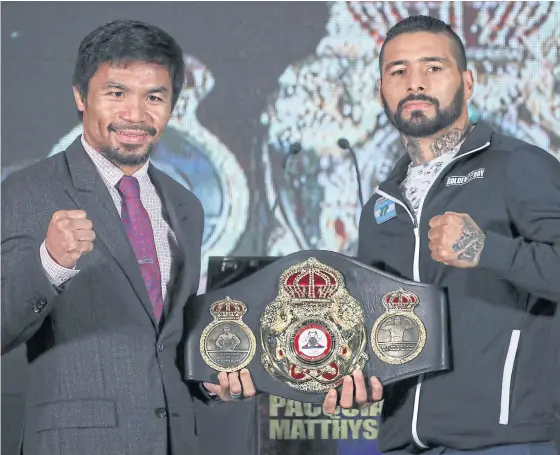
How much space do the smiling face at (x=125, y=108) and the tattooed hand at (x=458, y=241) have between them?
824 mm

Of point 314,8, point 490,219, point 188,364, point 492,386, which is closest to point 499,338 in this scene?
point 492,386

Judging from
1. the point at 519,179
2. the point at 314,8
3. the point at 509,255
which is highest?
the point at 314,8

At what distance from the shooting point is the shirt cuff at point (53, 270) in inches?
76.5

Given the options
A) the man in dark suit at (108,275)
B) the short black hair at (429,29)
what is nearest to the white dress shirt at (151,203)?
the man in dark suit at (108,275)

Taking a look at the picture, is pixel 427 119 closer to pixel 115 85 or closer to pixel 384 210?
pixel 384 210

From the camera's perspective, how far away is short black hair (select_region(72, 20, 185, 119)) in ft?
7.61

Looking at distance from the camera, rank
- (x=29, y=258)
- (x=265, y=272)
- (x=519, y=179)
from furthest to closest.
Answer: (x=265, y=272)
(x=519, y=179)
(x=29, y=258)

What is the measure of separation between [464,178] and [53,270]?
100 cm

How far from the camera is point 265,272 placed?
2.29 m

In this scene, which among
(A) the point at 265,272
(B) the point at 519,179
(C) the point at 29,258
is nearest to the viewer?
(C) the point at 29,258

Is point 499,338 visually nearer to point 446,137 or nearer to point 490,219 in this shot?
point 490,219

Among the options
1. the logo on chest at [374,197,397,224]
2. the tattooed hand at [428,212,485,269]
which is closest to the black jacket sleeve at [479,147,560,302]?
the tattooed hand at [428,212,485,269]

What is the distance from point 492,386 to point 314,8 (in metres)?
1.52

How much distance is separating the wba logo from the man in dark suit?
27.5 inches
